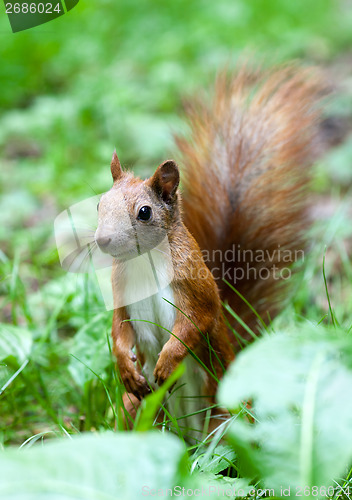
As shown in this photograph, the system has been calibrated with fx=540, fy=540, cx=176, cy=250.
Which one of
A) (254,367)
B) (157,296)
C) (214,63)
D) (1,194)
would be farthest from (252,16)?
(254,367)

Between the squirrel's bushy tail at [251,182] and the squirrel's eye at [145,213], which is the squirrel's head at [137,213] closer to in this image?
the squirrel's eye at [145,213]

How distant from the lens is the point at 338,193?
3.28 metres

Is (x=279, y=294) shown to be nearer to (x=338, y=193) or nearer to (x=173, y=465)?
(x=173, y=465)

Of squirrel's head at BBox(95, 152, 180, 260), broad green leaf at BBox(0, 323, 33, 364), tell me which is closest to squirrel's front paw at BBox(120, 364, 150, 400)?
squirrel's head at BBox(95, 152, 180, 260)

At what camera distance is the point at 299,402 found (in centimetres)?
83

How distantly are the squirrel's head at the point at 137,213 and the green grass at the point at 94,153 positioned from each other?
38cm

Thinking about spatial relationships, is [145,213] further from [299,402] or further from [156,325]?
[299,402]

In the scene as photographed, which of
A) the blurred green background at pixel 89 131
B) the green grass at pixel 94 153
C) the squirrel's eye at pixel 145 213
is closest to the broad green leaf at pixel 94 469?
the green grass at pixel 94 153

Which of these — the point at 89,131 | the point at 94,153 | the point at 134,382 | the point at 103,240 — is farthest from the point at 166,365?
the point at 89,131

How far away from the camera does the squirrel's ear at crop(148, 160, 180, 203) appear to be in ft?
4.50

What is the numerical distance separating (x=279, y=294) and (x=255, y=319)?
0.14m

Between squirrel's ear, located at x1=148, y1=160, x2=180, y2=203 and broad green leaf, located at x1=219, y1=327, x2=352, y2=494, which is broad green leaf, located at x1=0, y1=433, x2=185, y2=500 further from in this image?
squirrel's ear, located at x1=148, y1=160, x2=180, y2=203

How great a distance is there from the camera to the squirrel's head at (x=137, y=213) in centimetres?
128

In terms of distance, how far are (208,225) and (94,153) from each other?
1867mm
